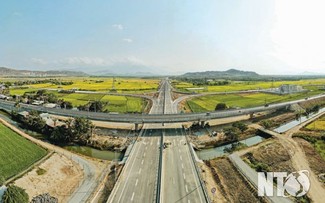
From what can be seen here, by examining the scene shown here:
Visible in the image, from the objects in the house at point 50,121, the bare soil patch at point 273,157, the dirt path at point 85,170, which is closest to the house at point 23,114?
the house at point 50,121

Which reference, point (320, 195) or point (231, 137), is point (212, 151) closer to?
point (231, 137)

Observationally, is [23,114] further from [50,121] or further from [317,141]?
[317,141]

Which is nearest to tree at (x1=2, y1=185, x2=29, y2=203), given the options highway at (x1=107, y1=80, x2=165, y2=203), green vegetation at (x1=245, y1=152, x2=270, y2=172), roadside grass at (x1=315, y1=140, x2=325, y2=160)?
highway at (x1=107, y1=80, x2=165, y2=203)

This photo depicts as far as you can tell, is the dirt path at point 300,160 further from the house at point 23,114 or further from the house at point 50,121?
the house at point 23,114

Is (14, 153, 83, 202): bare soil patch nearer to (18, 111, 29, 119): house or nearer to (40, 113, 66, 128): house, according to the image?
(40, 113, 66, 128): house

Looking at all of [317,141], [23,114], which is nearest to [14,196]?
[23,114]

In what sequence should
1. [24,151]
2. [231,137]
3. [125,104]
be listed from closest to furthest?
[24,151] < [231,137] < [125,104]

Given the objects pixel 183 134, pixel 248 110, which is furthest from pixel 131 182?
pixel 248 110
